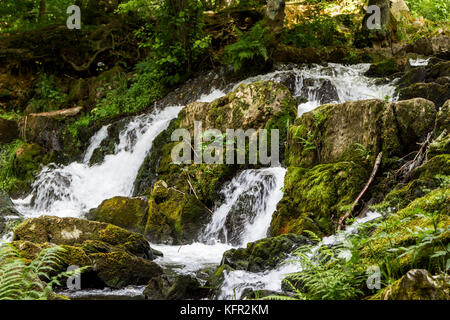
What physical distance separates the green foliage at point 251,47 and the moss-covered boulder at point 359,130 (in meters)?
5.27

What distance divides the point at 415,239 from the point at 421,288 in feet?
3.52

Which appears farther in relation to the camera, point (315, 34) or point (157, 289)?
point (315, 34)

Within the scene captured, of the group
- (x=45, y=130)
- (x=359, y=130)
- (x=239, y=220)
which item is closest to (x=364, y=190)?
(x=359, y=130)

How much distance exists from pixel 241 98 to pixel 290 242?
4900 mm

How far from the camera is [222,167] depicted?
873 centimetres

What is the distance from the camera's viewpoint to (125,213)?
8.45 m

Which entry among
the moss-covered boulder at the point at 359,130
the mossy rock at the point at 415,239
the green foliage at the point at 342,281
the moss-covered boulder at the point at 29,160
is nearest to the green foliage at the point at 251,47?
the moss-covered boulder at the point at 359,130

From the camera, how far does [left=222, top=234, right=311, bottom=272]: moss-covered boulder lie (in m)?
5.16

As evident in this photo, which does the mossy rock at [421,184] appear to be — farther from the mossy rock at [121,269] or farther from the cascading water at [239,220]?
the mossy rock at [121,269]

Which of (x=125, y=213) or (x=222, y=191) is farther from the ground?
(x=222, y=191)

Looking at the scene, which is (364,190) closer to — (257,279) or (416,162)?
(416,162)

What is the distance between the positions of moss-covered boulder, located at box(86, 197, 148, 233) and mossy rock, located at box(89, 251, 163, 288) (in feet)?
8.02

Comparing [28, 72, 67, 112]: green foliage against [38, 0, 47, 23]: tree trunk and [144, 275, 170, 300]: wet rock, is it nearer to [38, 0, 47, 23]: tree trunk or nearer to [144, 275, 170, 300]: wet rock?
[38, 0, 47, 23]: tree trunk
